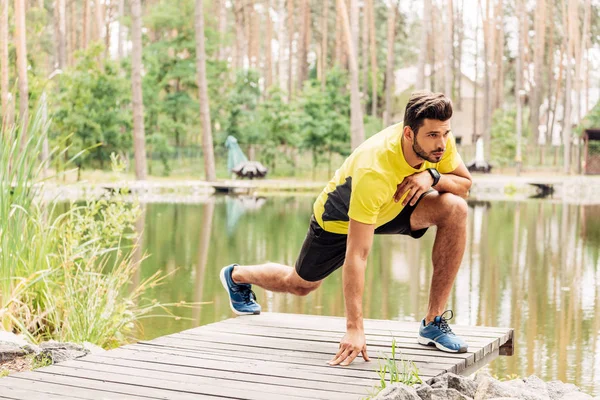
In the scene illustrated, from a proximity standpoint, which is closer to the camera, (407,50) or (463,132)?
(463,132)

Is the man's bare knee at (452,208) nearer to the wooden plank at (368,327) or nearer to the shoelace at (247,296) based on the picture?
the wooden plank at (368,327)

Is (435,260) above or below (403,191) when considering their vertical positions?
below

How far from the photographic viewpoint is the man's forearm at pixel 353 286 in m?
3.87

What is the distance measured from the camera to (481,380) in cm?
371

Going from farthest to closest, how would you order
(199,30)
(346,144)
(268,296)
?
(346,144), (199,30), (268,296)

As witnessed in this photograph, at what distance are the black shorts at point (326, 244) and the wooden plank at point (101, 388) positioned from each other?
1.19m

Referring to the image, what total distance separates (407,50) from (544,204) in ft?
132

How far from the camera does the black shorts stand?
169 inches

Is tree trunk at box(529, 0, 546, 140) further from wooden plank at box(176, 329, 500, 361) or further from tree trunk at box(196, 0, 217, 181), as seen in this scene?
wooden plank at box(176, 329, 500, 361)

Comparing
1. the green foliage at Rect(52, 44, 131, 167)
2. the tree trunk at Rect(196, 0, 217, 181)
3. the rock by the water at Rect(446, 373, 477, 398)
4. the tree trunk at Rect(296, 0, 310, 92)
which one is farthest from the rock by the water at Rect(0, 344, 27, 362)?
the tree trunk at Rect(296, 0, 310, 92)

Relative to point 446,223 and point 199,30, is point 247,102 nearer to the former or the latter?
point 199,30

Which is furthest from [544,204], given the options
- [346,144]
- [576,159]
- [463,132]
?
[463,132]

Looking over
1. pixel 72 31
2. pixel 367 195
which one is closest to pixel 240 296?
pixel 367 195

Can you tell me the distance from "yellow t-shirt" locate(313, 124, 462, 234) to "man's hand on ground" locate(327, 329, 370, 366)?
1.62 ft
